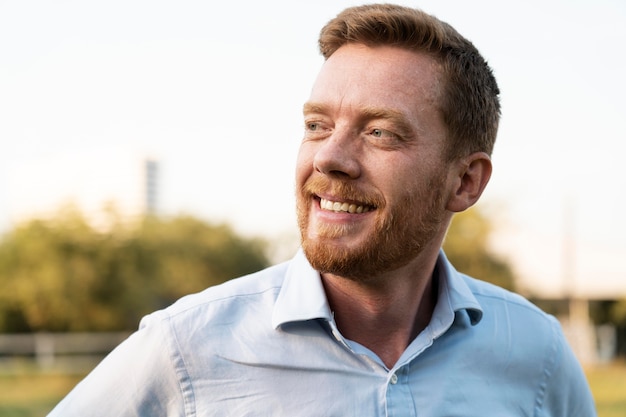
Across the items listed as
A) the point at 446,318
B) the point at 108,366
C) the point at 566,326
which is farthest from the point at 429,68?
the point at 566,326

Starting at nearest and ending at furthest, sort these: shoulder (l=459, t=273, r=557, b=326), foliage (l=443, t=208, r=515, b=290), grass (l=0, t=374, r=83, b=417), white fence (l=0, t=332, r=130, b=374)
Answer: shoulder (l=459, t=273, r=557, b=326) < grass (l=0, t=374, r=83, b=417) < white fence (l=0, t=332, r=130, b=374) < foliage (l=443, t=208, r=515, b=290)

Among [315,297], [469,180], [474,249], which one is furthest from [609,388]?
[315,297]

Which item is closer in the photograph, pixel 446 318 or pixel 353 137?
pixel 353 137

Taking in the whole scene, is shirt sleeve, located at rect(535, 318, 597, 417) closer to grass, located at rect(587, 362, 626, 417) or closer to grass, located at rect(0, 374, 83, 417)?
grass, located at rect(587, 362, 626, 417)

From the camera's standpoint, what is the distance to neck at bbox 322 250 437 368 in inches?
92.5

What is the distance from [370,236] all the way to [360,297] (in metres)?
0.21

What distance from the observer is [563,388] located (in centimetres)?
257

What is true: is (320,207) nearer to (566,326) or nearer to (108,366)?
(108,366)

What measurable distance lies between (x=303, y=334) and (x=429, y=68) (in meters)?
0.73

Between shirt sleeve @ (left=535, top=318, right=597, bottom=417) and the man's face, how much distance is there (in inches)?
21.9

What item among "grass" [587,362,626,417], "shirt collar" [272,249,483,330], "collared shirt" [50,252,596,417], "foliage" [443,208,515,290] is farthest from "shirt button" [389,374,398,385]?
"foliage" [443,208,515,290]

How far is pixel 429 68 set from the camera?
235 cm

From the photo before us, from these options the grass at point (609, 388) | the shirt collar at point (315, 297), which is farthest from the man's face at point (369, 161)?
the grass at point (609, 388)

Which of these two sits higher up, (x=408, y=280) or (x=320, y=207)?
(x=320, y=207)
